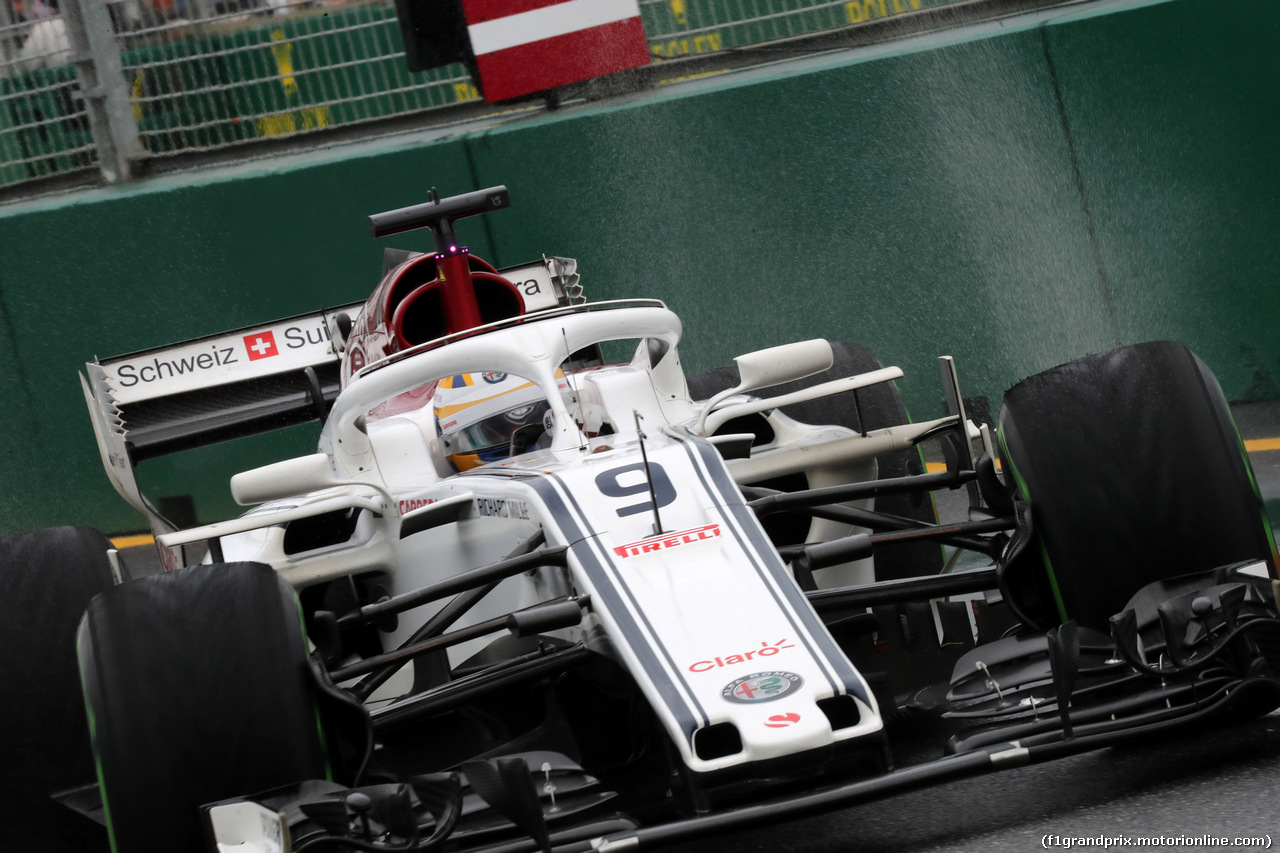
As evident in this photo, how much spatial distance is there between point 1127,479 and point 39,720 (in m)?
2.97

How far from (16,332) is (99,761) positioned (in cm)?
516

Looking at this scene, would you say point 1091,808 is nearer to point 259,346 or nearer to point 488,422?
point 488,422

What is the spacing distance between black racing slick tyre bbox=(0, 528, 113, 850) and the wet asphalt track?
185cm

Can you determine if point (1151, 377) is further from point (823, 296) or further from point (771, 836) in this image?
point (823, 296)

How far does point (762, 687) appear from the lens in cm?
315

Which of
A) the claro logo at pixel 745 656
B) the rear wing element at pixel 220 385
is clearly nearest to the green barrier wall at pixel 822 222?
the rear wing element at pixel 220 385

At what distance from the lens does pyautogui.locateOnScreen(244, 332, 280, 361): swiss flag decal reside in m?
6.46

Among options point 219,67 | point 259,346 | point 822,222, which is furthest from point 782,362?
point 219,67

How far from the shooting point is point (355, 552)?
423cm

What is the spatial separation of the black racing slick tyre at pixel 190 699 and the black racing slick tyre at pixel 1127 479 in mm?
1843

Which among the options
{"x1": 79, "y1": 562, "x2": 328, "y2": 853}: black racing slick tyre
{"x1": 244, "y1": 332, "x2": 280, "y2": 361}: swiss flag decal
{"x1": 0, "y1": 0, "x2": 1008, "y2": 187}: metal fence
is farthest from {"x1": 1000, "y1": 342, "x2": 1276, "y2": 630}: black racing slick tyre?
{"x1": 0, "y1": 0, "x2": 1008, "y2": 187}: metal fence

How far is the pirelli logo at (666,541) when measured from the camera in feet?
11.9

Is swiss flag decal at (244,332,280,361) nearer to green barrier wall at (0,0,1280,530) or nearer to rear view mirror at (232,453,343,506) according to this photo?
green barrier wall at (0,0,1280,530)

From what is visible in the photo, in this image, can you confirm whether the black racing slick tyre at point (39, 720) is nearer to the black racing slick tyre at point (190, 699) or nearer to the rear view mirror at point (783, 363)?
the black racing slick tyre at point (190, 699)
